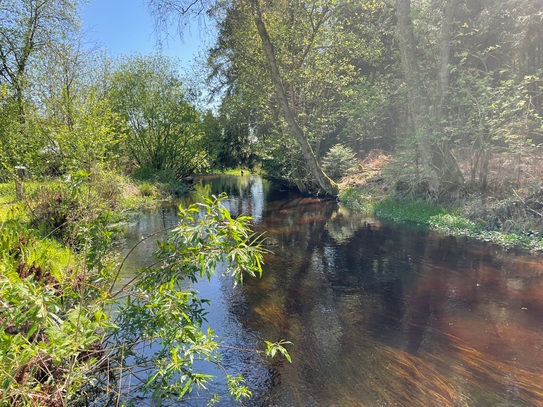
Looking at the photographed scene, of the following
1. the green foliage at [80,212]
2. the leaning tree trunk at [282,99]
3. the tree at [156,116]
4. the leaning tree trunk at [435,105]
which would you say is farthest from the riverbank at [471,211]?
the tree at [156,116]

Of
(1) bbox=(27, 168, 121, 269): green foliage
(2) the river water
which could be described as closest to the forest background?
(1) bbox=(27, 168, 121, 269): green foliage

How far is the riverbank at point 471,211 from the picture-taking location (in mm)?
10008

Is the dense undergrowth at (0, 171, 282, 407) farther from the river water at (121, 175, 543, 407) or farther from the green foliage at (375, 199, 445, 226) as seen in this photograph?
the green foliage at (375, 199, 445, 226)

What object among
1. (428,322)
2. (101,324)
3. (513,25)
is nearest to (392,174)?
(513,25)

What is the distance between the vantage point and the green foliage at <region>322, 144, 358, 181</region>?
21594 millimetres

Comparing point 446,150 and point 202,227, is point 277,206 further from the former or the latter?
point 202,227

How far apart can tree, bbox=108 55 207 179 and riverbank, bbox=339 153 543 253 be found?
548 inches

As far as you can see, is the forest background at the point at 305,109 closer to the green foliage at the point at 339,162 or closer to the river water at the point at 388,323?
the green foliage at the point at 339,162

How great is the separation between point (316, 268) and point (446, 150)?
26.8ft

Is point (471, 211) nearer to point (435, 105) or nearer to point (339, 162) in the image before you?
point (435, 105)

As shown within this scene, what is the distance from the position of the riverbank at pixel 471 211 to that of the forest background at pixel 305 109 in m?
0.07

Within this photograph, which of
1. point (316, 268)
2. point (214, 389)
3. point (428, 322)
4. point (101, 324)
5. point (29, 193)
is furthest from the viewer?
point (29, 193)

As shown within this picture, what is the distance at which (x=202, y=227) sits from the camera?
118 inches

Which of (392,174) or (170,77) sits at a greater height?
(170,77)
